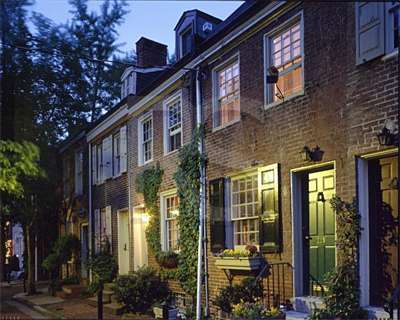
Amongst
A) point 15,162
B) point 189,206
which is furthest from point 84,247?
point 15,162

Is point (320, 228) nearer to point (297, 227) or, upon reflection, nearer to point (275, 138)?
point (297, 227)

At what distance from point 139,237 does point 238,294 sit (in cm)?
380

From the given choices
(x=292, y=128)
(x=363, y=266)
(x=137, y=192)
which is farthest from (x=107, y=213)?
(x=363, y=266)

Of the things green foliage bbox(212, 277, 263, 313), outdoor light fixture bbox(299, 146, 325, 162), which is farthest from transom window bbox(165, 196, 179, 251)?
outdoor light fixture bbox(299, 146, 325, 162)

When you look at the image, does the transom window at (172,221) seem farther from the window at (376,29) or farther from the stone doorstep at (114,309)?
the window at (376,29)

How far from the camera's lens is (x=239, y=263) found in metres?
6.28

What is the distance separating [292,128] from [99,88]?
11.4ft

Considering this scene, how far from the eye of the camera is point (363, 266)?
188 inches

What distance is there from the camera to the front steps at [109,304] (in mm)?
7799

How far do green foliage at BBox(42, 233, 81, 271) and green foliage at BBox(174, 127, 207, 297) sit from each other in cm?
221

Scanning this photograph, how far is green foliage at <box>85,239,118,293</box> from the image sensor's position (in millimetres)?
8719

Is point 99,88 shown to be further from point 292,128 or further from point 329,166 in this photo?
point 329,166

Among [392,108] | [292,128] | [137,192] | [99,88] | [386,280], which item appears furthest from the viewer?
[137,192]

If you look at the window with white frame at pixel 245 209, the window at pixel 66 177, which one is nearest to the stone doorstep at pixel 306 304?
the window with white frame at pixel 245 209
